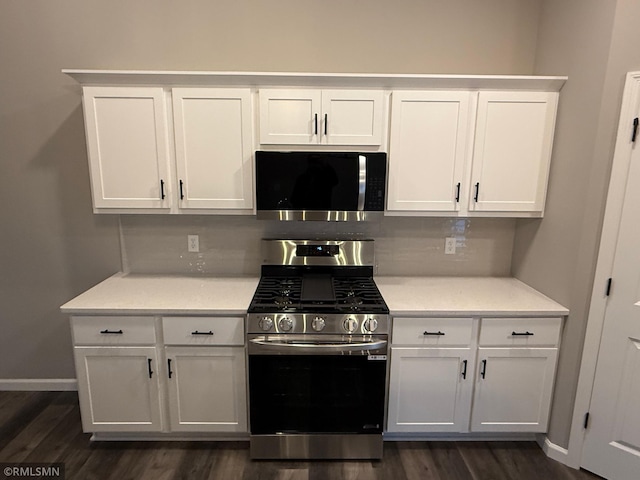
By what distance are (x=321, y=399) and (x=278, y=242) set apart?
101cm

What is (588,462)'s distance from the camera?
2.04 m

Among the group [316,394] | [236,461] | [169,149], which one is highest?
[169,149]

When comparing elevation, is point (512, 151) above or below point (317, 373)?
above

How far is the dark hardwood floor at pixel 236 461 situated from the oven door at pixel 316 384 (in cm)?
21

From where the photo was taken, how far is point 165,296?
219cm

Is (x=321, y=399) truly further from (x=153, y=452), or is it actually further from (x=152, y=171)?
(x=152, y=171)

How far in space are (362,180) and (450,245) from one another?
3.09 ft

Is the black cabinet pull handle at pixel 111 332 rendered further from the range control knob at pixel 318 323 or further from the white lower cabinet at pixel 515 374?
the white lower cabinet at pixel 515 374

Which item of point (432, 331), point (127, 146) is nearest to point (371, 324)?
point (432, 331)

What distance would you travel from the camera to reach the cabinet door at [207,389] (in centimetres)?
208

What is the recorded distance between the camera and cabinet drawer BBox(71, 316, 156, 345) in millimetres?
2031

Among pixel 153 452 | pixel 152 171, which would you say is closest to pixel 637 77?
pixel 152 171

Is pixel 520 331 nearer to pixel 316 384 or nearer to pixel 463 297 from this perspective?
pixel 463 297

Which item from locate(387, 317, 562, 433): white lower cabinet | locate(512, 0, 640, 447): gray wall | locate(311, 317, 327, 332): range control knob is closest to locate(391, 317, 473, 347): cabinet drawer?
locate(387, 317, 562, 433): white lower cabinet
